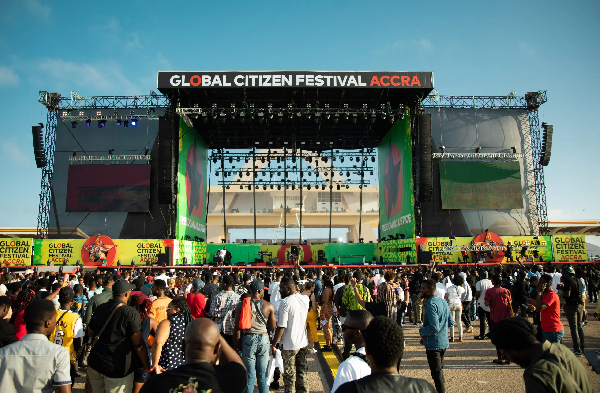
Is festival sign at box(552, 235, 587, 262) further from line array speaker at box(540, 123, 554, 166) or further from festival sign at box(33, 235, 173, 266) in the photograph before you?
festival sign at box(33, 235, 173, 266)

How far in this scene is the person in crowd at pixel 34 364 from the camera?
107 inches

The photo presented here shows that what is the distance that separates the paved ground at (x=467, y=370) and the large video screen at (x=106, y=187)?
22341 millimetres

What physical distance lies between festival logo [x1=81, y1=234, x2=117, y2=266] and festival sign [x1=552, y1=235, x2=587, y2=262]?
2481 cm

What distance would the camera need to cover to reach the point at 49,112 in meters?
28.0

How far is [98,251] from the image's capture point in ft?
74.4

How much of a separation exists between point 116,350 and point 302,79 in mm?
20965

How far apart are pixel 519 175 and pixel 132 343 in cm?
2990

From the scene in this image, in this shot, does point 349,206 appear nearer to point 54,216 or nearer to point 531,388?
point 54,216

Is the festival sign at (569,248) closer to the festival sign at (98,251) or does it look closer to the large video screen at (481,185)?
the large video screen at (481,185)

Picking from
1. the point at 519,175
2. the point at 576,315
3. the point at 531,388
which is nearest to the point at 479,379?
the point at 576,315

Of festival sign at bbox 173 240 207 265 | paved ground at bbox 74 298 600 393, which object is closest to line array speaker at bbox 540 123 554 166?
paved ground at bbox 74 298 600 393

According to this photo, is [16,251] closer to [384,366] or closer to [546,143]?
[384,366]

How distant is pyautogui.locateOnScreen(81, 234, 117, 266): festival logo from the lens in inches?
891

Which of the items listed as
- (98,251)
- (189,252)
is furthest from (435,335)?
(189,252)
